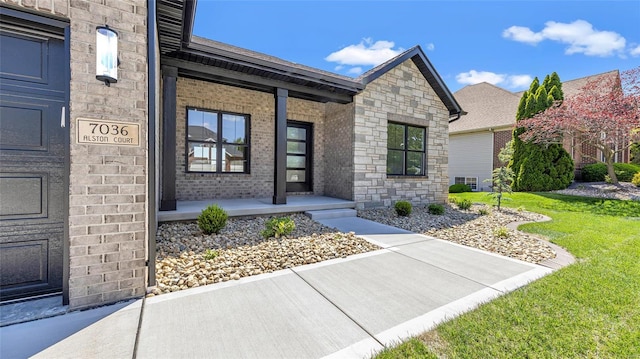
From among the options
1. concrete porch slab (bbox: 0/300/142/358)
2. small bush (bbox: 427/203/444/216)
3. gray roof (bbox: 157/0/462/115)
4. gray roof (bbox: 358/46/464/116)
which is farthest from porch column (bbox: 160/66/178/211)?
small bush (bbox: 427/203/444/216)

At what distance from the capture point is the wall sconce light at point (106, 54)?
2.29 meters

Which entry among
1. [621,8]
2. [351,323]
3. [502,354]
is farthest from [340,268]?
[621,8]

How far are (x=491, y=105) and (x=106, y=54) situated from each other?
68.8 feet

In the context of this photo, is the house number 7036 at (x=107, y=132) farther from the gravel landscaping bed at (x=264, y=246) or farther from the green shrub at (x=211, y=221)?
the green shrub at (x=211, y=221)

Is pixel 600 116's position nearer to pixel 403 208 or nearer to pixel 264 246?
pixel 403 208

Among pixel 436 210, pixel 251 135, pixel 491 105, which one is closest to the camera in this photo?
pixel 436 210

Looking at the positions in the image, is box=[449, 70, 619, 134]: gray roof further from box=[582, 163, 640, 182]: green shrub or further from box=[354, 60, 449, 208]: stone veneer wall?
box=[354, 60, 449, 208]: stone veneer wall

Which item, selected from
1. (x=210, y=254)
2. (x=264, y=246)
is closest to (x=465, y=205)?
(x=264, y=246)

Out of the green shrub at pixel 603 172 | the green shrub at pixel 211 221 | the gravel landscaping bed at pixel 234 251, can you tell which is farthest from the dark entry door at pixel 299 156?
the green shrub at pixel 603 172

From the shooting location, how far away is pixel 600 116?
10.3m

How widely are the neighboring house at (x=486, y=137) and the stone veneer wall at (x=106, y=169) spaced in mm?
17370

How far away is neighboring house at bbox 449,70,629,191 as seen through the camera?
15.7 metres

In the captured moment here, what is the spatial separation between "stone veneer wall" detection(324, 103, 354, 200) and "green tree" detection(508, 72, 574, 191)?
414 inches

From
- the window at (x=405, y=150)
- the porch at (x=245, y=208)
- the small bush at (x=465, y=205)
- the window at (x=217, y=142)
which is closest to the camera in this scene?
the porch at (x=245, y=208)
